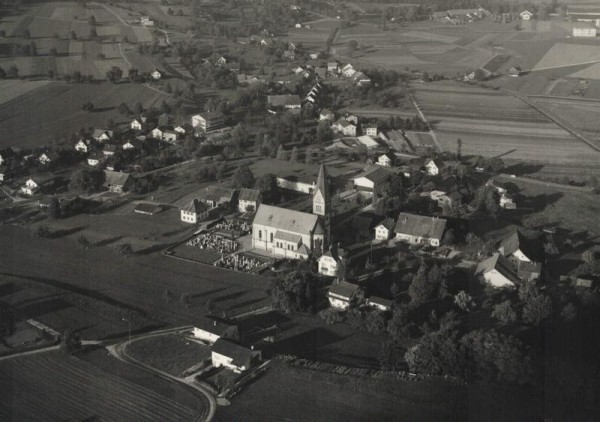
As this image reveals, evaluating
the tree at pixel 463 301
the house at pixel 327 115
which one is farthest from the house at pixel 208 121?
the tree at pixel 463 301

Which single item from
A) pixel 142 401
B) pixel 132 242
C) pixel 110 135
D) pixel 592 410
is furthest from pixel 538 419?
pixel 110 135

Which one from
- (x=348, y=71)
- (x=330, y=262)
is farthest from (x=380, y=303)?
(x=348, y=71)

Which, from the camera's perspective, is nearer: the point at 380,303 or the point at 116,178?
the point at 380,303

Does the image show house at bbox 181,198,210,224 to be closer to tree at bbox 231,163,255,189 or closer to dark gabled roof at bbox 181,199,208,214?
dark gabled roof at bbox 181,199,208,214

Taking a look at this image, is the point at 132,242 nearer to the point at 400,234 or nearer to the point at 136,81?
the point at 400,234

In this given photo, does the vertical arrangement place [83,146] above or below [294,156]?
below

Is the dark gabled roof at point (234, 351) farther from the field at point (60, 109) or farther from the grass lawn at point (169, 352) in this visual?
the field at point (60, 109)

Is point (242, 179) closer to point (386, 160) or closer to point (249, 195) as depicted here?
point (249, 195)
